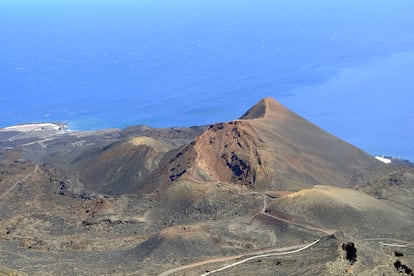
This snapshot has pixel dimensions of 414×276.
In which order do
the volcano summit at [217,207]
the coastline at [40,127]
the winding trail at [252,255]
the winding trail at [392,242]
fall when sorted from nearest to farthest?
the winding trail at [252,255], the volcano summit at [217,207], the winding trail at [392,242], the coastline at [40,127]

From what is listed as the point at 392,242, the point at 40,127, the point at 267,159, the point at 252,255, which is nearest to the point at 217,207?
the point at 267,159

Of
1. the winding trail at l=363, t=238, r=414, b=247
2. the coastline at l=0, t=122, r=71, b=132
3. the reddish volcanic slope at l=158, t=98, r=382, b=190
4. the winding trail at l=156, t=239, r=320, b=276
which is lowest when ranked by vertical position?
the winding trail at l=156, t=239, r=320, b=276

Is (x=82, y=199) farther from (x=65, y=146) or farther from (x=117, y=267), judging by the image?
(x=65, y=146)

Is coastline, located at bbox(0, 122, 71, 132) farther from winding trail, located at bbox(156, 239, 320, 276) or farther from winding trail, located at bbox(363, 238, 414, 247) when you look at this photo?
winding trail, located at bbox(363, 238, 414, 247)

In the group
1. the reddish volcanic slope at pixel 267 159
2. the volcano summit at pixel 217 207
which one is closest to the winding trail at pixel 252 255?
the volcano summit at pixel 217 207

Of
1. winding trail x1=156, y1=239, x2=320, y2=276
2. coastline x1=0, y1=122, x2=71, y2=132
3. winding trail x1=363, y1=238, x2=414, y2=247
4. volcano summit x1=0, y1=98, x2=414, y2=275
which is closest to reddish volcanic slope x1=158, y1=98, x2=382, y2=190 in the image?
volcano summit x1=0, y1=98, x2=414, y2=275

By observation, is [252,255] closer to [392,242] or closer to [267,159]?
[392,242]

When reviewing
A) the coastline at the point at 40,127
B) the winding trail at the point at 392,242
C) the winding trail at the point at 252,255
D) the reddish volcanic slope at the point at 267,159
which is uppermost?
the coastline at the point at 40,127

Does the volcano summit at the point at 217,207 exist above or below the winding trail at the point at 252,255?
above

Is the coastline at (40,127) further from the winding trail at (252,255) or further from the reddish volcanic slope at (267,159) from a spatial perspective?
the winding trail at (252,255)
